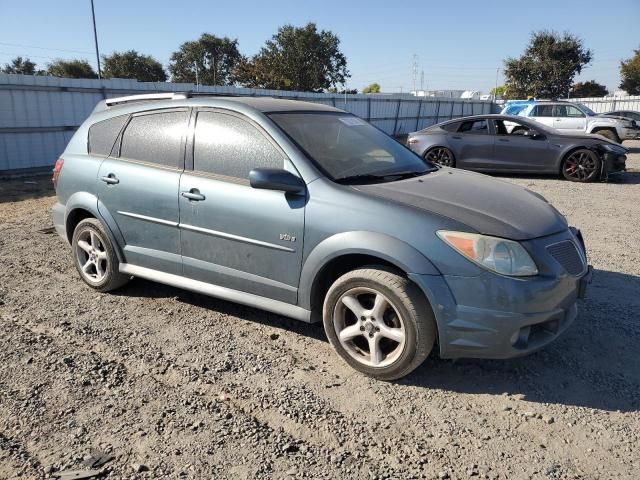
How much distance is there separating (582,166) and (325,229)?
9.87 meters

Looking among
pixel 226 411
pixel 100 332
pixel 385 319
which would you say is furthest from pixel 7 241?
pixel 385 319

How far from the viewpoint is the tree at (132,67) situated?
58056 mm

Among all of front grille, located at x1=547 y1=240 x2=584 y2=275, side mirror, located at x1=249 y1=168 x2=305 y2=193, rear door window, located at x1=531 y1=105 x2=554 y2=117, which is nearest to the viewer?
front grille, located at x1=547 y1=240 x2=584 y2=275

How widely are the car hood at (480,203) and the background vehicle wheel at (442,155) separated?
8485 millimetres

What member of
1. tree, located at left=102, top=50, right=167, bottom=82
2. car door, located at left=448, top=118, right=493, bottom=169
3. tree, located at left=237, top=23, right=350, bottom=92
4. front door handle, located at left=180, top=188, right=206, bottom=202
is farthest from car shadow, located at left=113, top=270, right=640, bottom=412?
tree, located at left=102, top=50, right=167, bottom=82

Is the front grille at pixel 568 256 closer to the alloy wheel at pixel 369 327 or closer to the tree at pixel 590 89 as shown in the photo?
the alloy wheel at pixel 369 327

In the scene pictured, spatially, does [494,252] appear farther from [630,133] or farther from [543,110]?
[630,133]

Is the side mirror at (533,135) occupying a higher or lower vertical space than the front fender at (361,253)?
higher

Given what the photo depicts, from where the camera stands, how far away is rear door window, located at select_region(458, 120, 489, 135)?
12.0 metres

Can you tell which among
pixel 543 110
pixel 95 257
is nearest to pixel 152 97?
pixel 95 257

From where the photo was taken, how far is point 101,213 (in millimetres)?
4492

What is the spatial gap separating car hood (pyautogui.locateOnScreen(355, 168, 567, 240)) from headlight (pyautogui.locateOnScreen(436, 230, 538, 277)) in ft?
0.19

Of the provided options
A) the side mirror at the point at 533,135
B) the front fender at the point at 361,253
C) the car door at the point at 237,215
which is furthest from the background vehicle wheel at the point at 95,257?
the side mirror at the point at 533,135

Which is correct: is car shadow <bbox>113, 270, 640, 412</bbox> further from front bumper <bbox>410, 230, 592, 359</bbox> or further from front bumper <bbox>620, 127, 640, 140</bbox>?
front bumper <bbox>620, 127, 640, 140</bbox>
